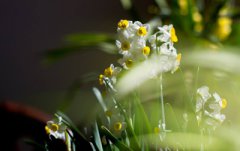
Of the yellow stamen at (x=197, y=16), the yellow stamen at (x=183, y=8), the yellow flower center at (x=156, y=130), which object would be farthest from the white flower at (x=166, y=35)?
the yellow stamen at (x=197, y=16)

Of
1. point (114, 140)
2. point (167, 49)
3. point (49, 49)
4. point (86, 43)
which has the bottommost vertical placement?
point (114, 140)

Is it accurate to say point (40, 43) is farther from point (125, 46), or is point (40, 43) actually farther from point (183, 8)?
point (125, 46)

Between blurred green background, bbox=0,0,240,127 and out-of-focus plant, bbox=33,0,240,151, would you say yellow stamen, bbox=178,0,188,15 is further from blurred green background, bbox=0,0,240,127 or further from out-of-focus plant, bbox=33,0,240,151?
out-of-focus plant, bbox=33,0,240,151

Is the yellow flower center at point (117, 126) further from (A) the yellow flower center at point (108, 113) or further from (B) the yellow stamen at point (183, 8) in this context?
(B) the yellow stamen at point (183, 8)

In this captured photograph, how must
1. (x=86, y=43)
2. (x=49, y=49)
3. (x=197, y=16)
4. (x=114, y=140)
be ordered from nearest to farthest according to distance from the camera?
(x=114, y=140) < (x=86, y=43) < (x=197, y=16) < (x=49, y=49)

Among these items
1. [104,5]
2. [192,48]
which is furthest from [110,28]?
[192,48]

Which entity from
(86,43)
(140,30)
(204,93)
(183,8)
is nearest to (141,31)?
(140,30)

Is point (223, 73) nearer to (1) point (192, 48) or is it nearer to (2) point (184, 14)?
(1) point (192, 48)
